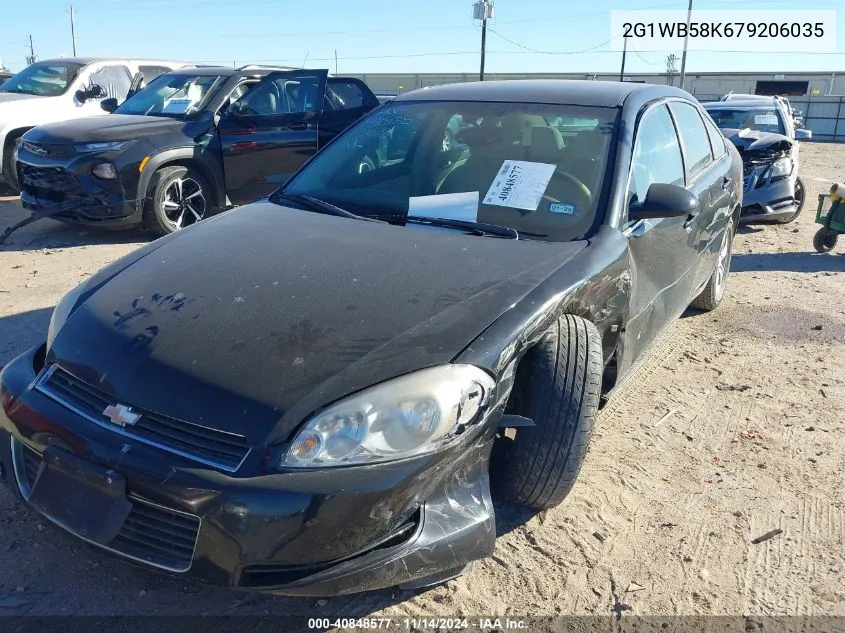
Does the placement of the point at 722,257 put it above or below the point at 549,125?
below

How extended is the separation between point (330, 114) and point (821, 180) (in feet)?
34.3

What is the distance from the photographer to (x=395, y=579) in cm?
199

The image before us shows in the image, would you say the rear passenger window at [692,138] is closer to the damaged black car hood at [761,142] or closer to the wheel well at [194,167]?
the damaged black car hood at [761,142]

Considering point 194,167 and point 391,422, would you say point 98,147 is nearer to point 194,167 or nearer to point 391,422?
point 194,167

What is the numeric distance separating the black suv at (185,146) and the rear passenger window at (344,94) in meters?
0.01

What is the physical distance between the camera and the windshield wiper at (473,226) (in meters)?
2.94

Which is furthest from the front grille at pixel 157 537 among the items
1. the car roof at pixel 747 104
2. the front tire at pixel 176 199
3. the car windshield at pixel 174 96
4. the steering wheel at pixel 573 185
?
the car roof at pixel 747 104

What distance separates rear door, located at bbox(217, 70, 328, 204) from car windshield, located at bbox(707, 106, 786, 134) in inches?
239

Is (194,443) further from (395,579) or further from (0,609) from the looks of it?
(0,609)

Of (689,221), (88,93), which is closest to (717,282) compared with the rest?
(689,221)

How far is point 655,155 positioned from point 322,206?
168 cm

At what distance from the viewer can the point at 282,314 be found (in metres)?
2.32

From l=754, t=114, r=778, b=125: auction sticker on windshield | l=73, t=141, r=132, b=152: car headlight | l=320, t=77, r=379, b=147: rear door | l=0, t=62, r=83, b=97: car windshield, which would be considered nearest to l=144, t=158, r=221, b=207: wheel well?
l=73, t=141, r=132, b=152: car headlight

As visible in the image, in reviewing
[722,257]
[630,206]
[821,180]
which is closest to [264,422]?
[630,206]
